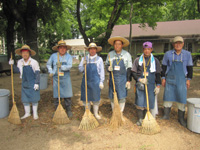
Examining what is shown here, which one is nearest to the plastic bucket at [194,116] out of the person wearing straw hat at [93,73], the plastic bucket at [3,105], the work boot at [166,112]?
the work boot at [166,112]

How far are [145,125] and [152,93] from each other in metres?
0.71

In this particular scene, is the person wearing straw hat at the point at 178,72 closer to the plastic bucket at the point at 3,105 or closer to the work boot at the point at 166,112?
the work boot at the point at 166,112

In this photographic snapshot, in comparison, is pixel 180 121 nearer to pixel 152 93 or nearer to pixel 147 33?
pixel 152 93

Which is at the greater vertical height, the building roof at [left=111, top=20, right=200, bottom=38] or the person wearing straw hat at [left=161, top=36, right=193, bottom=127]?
the building roof at [left=111, top=20, right=200, bottom=38]

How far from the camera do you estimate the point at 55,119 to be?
3979 mm

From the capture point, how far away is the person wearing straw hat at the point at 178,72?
146 inches

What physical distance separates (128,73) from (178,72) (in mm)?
1069

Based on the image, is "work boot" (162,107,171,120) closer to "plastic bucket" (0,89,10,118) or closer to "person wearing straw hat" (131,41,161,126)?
"person wearing straw hat" (131,41,161,126)

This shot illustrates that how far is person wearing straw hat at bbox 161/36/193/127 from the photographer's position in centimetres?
371

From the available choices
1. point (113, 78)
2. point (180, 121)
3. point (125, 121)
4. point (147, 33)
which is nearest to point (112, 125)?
point (125, 121)

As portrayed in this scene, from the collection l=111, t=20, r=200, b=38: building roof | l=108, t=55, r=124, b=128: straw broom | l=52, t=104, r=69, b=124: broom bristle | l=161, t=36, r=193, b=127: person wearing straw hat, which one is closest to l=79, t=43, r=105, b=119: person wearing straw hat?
l=108, t=55, r=124, b=128: straw broom

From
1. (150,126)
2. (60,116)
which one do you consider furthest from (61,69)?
(150,126)

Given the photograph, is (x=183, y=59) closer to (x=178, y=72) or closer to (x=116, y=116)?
(x=178, y=72)

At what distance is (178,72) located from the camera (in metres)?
3.72
